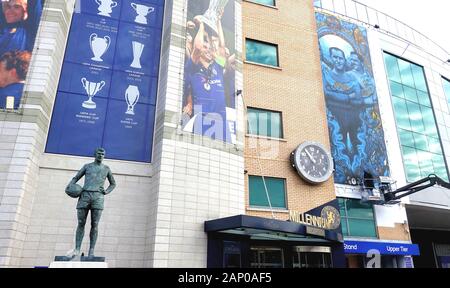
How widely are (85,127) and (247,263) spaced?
8.58 m

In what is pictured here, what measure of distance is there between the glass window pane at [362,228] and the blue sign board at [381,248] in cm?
81

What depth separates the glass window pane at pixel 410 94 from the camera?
25469mm

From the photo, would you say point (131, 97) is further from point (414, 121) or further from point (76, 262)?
point (414, 121)

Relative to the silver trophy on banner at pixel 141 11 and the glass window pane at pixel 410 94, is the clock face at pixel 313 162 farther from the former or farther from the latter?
the glass window pane at pixel 410 94

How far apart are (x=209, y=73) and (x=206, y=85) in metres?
0.73

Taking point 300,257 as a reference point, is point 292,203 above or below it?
above

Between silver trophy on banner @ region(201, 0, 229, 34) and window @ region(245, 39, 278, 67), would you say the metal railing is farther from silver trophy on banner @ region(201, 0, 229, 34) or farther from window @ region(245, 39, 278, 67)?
silver trophy on banner @ region(201, 0, 229, 34)

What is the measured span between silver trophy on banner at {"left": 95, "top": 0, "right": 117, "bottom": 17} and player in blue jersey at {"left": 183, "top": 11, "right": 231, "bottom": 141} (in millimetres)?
3959

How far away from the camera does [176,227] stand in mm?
12805

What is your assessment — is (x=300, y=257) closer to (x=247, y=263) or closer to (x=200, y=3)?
(x=247, y=263)

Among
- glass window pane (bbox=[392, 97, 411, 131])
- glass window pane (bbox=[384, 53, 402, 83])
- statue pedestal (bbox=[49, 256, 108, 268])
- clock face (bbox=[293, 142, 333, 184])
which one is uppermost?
glass window pane (bbox=[384, 53, 402, 83])

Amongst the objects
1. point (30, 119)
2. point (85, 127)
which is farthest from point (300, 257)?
point (30, 119)

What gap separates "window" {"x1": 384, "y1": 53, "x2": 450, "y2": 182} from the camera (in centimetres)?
2327

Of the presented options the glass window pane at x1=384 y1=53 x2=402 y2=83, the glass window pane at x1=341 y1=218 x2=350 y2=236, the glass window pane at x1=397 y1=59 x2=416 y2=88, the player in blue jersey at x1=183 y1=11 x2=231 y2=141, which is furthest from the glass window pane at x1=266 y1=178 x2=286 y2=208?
the glass window pane at x1=397 y1=59 x2=416 y2=88
